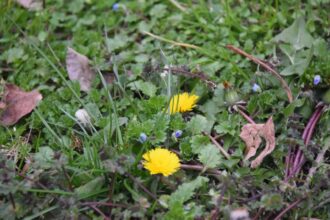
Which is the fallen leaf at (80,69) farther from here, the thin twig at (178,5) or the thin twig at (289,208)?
the thin twig at (289,208)

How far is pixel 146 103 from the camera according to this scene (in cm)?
219

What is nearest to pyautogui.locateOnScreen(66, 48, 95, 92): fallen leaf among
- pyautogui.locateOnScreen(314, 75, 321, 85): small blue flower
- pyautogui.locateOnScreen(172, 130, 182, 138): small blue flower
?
pyautogui.locateOnScreen(172, 130, 182, 138): small blue flower

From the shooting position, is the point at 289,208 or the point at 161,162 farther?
the point at 161,162

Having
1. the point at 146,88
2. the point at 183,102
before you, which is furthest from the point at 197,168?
the point at 146,88

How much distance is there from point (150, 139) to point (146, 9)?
958mm

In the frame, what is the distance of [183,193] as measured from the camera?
1861 mm

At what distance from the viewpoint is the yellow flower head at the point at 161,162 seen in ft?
6.23

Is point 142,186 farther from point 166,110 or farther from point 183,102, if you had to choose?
point 183,102

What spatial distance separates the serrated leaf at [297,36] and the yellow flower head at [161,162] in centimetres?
Answer: 82

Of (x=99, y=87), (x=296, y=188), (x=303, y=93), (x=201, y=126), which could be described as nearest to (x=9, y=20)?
(x=99, y=87)

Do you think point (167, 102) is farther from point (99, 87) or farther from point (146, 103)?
point (99, 87)

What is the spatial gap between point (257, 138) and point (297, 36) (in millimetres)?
618

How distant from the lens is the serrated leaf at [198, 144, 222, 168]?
1987mm

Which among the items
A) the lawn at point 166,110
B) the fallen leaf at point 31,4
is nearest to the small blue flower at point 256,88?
the lawn at point 166,110
